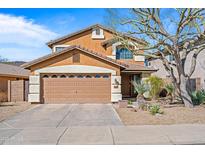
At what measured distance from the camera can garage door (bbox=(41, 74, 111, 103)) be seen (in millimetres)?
20047

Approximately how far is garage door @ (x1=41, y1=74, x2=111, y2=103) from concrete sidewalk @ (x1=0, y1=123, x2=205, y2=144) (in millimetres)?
9733

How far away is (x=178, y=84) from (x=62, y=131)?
390 inches

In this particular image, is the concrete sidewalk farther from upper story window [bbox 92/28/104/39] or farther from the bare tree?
upper story window [bbox 92/28/104/39]

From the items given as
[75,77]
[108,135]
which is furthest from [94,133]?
[75,77]

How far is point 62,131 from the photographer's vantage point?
30.9 ft

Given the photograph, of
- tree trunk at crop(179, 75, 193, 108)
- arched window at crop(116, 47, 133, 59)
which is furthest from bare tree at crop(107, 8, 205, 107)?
arched window at crop(116, 47, 133, 59)

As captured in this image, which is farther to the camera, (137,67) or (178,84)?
(137,67)

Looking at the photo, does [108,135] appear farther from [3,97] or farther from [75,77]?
[3,97]

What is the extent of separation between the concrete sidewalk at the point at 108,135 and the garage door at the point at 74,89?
9733 millimetres

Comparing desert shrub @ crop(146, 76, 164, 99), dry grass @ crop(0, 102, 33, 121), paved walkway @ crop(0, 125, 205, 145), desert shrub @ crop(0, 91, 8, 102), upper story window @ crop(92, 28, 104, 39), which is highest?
upper story window @ crop(92, 28, 104, 39)

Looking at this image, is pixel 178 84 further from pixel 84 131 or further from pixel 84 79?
pixel 84 131

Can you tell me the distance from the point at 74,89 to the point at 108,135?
1172 centimetres

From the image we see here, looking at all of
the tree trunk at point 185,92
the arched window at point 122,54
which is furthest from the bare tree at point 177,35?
the arched window at point 122,54
